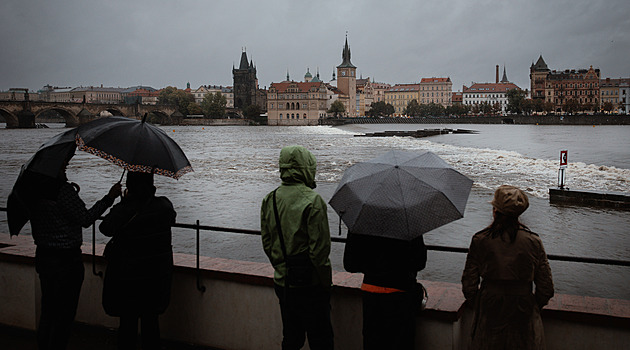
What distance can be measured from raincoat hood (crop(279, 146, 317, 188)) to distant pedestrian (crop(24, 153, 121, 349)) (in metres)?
1.22

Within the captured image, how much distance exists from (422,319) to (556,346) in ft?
2.73

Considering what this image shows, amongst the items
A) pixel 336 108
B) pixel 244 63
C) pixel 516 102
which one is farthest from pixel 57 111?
pixel 516 102

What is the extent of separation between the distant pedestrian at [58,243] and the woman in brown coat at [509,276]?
243cm

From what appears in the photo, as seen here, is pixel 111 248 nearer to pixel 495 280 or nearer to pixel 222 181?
pixel 495 280

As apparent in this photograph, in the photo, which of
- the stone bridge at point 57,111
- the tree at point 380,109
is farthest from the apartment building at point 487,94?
the stone bridge at point 57,111

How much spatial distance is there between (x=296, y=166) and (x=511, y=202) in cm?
124

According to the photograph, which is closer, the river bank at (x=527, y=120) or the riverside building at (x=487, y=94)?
the river bank at (x=527, y=120)

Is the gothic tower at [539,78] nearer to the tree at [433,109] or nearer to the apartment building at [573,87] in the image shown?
the apartment building at [573,87]

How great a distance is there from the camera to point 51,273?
12.0ft

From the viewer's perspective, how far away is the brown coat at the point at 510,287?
2.93 metres

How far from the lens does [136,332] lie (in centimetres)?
371

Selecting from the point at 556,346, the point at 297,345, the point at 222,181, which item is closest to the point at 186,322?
the point at 297,345

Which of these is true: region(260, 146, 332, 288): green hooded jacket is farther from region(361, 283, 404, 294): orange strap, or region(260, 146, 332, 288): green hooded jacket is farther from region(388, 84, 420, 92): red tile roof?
region(388, 84, 420, 92): red tile roof

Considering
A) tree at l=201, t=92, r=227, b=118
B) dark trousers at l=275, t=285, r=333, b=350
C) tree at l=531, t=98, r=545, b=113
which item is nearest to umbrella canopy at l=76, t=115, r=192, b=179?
dark trousers at l=275, t=285, r=333, b=350
